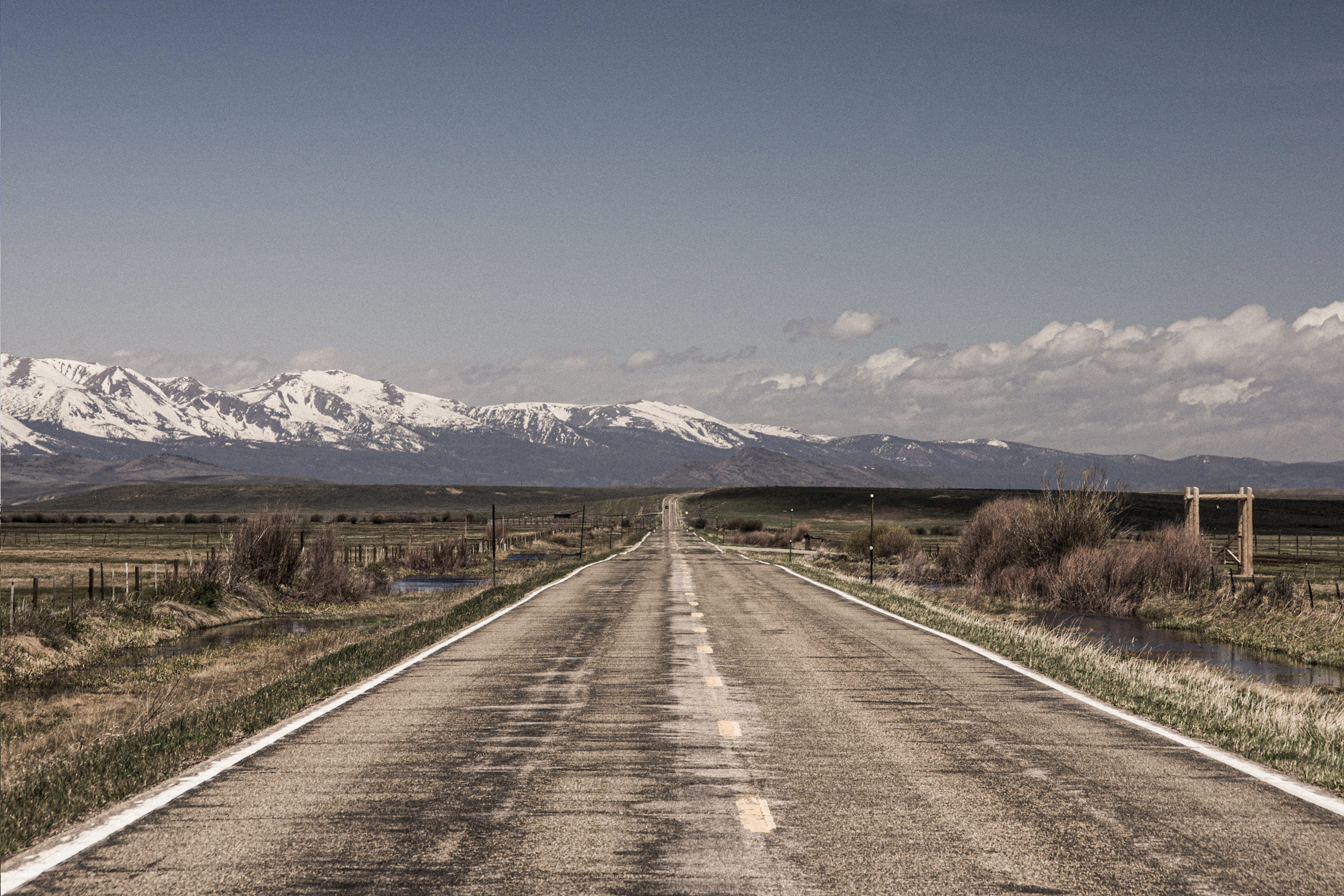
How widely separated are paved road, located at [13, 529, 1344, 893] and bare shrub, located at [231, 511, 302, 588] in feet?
82.9

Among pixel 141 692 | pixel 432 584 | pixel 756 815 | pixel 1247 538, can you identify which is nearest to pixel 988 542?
pixel 1247 538

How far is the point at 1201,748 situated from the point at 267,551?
32.8 m

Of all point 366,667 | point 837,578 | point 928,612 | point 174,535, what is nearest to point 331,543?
point 837,578

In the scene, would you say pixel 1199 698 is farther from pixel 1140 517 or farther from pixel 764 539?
pixel 1140 517

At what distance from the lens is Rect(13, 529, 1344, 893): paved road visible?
582 centimetres

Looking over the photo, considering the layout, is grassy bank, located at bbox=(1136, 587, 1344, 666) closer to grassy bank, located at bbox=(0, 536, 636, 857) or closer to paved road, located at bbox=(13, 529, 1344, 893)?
paved road, located at bbox=(13, 529, 1344, 893)

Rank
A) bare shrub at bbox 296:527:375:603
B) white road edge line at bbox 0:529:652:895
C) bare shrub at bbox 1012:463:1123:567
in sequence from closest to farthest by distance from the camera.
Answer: white road edge line at bbox 0:529:652:895 → bare shrub at bbox 296:527:375:603 → bare shrub at bbox 1012:463:1123:567

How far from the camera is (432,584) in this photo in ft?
157

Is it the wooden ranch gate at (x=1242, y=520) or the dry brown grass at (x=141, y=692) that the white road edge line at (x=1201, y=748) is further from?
the wooden ranch gate at (x=1242, y=520)

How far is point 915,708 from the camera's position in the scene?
11391mm

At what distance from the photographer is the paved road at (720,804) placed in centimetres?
582

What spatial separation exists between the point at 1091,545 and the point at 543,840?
115 feet

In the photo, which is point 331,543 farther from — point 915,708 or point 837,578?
point 915,708

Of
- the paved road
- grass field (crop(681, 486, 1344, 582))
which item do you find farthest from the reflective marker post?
the paved road
